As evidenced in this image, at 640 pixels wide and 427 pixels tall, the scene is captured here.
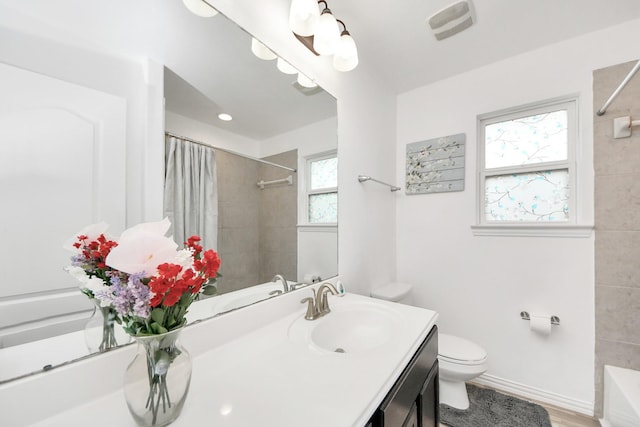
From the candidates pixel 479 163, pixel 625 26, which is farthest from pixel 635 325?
pixel 625 26

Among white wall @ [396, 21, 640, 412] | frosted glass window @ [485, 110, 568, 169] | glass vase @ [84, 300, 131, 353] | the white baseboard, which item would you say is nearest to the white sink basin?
glass vase @ [84, 300, 131, 353]

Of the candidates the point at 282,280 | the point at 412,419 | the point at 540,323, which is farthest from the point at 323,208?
the point at 540,323

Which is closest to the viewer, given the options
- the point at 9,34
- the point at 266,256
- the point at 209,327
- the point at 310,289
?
the point at 9,34

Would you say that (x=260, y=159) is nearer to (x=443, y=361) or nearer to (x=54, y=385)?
(x=54, y=385)

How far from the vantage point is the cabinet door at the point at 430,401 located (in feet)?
2.95

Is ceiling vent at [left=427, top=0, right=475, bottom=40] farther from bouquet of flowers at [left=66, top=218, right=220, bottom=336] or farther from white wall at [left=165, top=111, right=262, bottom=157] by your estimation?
bouquet of flowers at [left=66, top=218, right=220, bottom=336]

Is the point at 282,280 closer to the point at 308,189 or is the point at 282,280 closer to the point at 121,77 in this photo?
the point at 308,189

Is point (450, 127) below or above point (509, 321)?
above

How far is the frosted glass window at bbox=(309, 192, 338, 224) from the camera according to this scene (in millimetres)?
1330

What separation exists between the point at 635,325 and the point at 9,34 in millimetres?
2728

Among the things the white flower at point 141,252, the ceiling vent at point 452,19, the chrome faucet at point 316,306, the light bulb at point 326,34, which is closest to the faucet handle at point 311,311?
the chrome faucet at point 316,306

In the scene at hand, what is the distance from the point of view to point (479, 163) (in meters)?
1.86

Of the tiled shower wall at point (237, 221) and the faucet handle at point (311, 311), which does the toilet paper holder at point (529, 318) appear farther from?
the tiled shower wall at point (237, 221)

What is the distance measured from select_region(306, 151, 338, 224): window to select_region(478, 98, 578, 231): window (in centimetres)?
122
